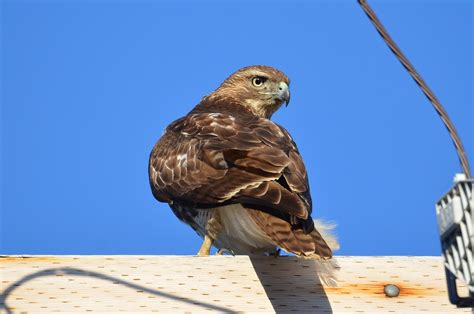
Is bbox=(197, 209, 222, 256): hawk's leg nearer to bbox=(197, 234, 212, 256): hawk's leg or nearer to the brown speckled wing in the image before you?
bbox=(197, 234, 212, 256): hawk's leg

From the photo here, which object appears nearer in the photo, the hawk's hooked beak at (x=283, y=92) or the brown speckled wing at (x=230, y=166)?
the brown speckled wing at (x=230, y=166)

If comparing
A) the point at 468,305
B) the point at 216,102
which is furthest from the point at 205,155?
the point at 468,305

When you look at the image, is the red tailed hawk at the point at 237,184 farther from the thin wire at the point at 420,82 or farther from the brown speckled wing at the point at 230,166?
the thin wire at the point at 420,82

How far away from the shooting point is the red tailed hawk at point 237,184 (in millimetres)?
5027

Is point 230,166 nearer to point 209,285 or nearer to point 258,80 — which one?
point 209,285

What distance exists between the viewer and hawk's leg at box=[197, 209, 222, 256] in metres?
5.96

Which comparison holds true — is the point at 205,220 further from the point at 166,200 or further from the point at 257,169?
the point at 257,169

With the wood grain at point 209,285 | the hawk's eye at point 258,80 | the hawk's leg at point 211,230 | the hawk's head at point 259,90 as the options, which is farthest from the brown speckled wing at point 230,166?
the hawk's eye at point 258,80

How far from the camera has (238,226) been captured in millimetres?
5691

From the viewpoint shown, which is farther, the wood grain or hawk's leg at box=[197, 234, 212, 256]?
hawk's leg at box=[197, 234, 212, 256]

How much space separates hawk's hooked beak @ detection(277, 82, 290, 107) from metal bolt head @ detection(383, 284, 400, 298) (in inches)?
187

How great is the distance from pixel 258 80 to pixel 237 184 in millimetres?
3805

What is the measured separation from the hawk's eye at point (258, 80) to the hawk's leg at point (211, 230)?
10.3ft

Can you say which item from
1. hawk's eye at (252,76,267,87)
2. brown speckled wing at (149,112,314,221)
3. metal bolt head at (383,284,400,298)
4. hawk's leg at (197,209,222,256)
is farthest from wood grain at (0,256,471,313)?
hawk's eye at (252,76,267,87)
